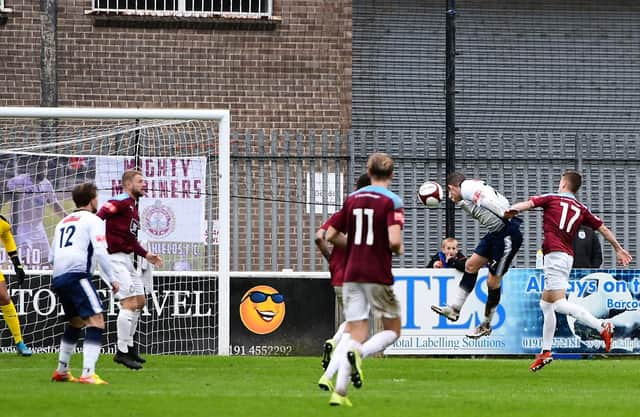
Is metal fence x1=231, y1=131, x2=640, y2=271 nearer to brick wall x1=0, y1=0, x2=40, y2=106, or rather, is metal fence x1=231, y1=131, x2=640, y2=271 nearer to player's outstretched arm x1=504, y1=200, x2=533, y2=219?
brick wall x1=0, y1=0, x2=40, y2=106

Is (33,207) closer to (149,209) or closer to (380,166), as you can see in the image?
(149,209)

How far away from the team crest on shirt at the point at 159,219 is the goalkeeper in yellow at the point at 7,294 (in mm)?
2249

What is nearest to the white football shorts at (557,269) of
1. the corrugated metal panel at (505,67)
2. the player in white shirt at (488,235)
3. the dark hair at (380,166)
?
the player in white shirt at (488,235)

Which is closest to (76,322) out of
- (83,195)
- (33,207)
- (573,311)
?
(83,195)

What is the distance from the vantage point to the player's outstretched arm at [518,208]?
15.2 metres

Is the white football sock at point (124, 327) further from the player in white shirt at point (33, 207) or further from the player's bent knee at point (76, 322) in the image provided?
the player in white shirt at point (33, 207)

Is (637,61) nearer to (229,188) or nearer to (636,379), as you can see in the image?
(229,188)

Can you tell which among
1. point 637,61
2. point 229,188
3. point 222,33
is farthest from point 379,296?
point 637,61

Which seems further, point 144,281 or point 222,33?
point 222,33

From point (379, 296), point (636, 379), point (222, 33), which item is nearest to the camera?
point (379, 296)

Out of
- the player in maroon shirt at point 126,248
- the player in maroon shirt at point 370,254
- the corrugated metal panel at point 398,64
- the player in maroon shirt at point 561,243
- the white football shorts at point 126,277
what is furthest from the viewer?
the corrugated metal panel at point 398,64

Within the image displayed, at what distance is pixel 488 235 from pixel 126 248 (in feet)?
13.4

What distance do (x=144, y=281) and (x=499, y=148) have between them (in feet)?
19.8

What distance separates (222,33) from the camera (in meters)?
23.8
